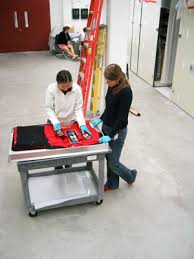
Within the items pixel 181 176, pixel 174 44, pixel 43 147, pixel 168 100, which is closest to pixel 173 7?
pixel 174 44

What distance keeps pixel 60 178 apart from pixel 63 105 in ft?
2.75

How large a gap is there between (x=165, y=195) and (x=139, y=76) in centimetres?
468

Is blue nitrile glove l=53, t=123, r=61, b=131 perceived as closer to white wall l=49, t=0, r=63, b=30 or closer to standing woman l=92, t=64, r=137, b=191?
standing woman l=92, t=64, r=137, b=191

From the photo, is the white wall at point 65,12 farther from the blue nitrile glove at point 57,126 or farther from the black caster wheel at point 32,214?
the black caster wheel at point 32,214

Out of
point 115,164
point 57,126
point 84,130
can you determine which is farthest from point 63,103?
point 115,164

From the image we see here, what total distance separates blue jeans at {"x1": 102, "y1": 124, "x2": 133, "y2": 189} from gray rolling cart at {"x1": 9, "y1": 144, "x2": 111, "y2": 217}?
191 millimetres

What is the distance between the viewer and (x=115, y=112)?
2646 millimetres

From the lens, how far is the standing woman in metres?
2.48

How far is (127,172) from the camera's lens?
3.06m

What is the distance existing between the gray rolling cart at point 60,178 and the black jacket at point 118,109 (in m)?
0.25

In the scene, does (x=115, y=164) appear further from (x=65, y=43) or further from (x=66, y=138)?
(x=65, y=43)

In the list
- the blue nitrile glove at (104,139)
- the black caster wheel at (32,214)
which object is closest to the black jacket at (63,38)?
the blue nitrile glove at (104,139)

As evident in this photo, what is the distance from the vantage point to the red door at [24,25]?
362 inches

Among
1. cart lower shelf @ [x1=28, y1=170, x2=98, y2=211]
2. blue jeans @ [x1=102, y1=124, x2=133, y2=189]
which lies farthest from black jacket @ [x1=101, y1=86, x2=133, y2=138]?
cart lower shelf @ [x1=28, y1=170, x2=98, y2=211]
